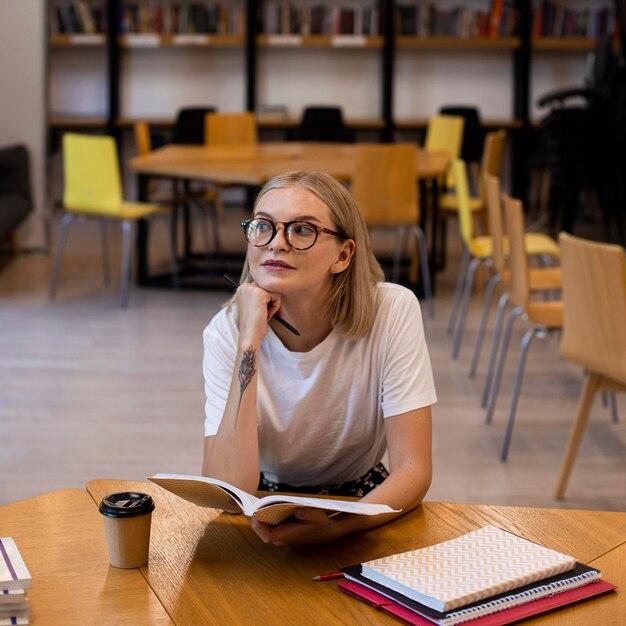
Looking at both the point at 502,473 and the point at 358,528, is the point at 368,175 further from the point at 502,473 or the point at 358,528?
the point at 358,528

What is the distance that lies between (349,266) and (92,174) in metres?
4.45

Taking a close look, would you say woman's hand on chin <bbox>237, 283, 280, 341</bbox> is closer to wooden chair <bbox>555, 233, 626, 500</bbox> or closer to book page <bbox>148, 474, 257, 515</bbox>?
book page <bbox>148, 474, 257, 515</bbox>

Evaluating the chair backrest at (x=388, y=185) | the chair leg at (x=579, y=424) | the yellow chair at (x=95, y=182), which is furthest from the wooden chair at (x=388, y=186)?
the chair leg at (x=579, y=424)

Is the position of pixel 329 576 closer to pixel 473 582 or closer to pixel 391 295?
pixel 473 582

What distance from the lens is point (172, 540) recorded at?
1.60m

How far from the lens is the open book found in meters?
1.48

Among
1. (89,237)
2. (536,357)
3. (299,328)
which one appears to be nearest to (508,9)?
(89,237)

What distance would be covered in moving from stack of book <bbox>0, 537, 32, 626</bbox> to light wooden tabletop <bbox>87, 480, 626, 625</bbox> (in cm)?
17

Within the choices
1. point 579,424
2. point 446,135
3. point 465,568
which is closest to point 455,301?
point 446,135

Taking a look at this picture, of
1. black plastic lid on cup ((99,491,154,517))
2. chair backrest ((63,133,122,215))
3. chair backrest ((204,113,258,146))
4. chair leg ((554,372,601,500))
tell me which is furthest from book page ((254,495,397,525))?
chair backrest ((204,113,258,146))

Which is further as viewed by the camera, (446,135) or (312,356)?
(446,135)

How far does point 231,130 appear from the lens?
25.7 feet

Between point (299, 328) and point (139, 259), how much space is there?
4.84 metres

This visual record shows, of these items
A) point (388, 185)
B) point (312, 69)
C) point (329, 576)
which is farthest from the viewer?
point (312, 69)
